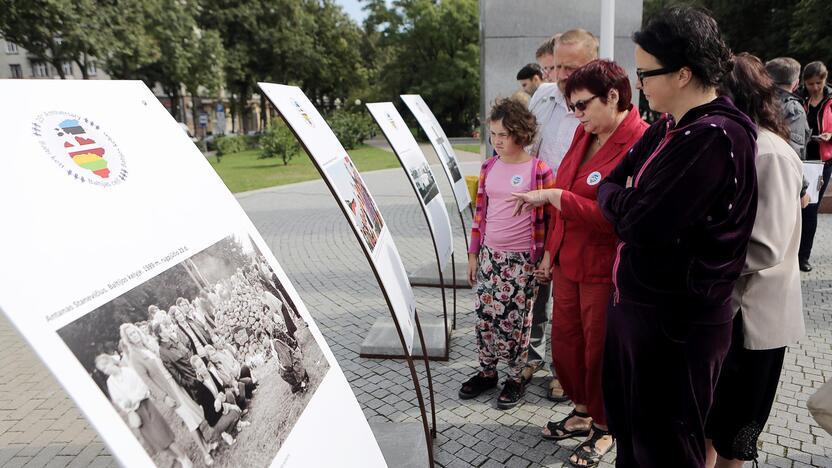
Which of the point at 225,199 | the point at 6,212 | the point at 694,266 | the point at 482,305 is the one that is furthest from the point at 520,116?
the point at 6,212

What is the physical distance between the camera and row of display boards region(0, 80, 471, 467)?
0.77 meters

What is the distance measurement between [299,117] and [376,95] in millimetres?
41256

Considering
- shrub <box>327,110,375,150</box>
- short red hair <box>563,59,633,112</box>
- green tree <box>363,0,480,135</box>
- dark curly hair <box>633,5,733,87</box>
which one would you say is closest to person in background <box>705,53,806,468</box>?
dark curly hair <box>633,5,733,87</box>

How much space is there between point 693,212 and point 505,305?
1526mm

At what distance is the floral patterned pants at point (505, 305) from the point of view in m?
2.98

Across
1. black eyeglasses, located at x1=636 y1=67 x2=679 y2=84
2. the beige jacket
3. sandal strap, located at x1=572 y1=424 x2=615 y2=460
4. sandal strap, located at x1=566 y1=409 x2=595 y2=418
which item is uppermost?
black eyeglasses, located at x1=636 y1=67 x2=679 y2=84

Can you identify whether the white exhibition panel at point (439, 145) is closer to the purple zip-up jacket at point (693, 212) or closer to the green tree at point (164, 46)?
the purple zip-up jacket at point (693, 212)

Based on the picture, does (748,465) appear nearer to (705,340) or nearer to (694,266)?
(705,340)

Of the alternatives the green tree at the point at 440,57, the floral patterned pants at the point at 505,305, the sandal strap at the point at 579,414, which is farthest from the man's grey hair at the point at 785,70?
the green tree at the point at 440,57

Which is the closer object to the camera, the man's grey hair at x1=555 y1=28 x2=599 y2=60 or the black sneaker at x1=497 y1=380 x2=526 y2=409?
the man's grey hair at x1=555 y1=28 x2=599 y2=60

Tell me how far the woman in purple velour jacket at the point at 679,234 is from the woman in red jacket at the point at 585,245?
332 mm

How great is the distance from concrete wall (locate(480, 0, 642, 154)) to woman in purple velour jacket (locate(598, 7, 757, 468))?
19.8ft

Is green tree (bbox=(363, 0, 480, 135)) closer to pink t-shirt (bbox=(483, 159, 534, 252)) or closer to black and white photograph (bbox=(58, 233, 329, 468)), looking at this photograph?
pink t-shirt (bbox=(483, 159, 534, 252))

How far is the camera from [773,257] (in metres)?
1.79
